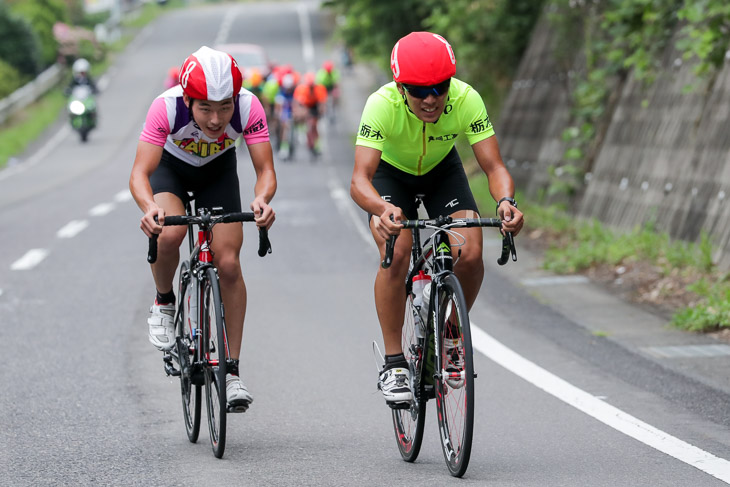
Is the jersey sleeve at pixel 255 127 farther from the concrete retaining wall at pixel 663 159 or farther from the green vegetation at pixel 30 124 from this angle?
the green vegetation at pixel 30 124

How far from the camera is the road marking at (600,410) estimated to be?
18.0ft

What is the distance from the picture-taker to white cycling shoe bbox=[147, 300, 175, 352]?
632 cm

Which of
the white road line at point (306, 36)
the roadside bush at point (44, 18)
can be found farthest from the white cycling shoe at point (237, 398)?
the white road line at point (306, 36)

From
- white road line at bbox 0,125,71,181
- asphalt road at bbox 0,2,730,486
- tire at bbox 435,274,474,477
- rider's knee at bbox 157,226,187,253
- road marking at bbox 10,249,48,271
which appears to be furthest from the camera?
white road line at bbox 0,125,71,181

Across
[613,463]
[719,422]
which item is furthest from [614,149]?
[613,463]

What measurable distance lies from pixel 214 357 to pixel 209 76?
1.32m

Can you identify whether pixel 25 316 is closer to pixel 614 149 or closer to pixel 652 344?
pixel 652 344

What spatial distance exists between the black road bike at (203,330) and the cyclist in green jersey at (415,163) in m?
0.61

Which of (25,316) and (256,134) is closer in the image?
(256,134)

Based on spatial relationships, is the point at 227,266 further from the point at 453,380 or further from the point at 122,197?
the point at 122,197

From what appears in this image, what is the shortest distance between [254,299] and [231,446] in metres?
4.78

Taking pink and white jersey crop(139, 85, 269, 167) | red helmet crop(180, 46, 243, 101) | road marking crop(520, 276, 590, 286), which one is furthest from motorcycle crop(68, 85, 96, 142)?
red helmet crop(180, 46, 243, 101)

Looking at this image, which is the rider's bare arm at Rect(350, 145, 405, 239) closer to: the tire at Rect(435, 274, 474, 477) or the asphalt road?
the tire at Rect(435, 274, 474, 477)

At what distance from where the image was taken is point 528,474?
5.33 metres
